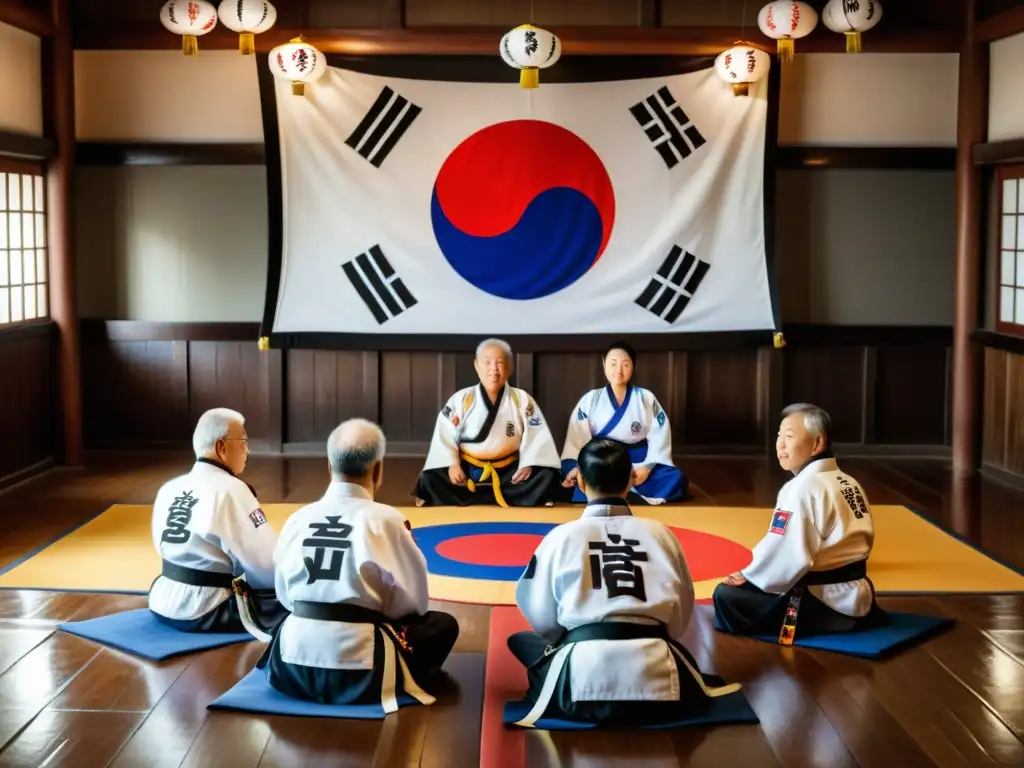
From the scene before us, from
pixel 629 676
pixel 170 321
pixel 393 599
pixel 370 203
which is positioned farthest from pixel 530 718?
pixel 170 321

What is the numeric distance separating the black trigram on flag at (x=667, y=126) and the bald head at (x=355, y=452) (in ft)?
17.0

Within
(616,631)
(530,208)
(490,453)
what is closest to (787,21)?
(530,208)

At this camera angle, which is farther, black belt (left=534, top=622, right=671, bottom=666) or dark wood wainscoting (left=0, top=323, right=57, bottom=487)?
dark wood wainscoting (left=0, top=323, right=57, bottom=487)

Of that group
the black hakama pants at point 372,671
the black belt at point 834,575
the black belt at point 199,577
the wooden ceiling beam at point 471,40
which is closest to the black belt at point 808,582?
the black belt at point 834,575

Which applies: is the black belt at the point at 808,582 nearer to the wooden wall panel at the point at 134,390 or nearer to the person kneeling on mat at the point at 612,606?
the person kneeling on mat at the point at 612,606

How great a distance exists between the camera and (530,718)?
13.0 feet

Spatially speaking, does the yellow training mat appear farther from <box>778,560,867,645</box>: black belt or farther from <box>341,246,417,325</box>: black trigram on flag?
<box>341,246,417,325</box>: black trigram on flag

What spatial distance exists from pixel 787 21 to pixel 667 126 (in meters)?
1.06

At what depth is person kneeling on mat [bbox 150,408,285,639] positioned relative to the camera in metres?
4.70

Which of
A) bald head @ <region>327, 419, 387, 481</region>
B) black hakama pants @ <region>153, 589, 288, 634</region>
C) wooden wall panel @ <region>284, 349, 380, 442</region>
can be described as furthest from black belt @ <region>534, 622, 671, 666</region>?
wooden wall panel @ <region>284, 349, 380, 442</region>

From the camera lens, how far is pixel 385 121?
28.4 ft

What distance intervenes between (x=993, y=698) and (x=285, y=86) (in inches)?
244

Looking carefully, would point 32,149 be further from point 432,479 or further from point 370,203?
point 432,479

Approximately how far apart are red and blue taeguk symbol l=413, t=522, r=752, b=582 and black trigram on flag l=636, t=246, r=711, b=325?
241 centimetres
